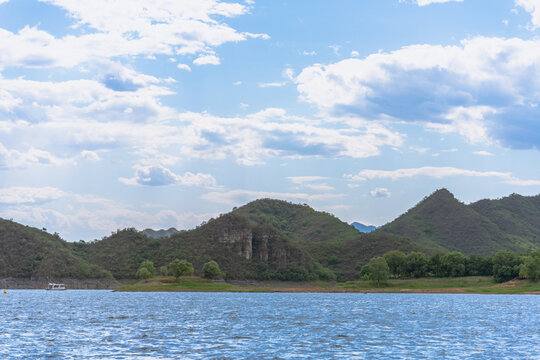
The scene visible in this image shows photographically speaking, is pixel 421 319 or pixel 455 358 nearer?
pixel 455 358

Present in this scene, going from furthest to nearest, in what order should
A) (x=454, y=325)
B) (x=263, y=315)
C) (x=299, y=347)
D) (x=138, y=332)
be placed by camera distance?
1. (x=263, y=315)
2. (x=454, y=325)
3. (x=138, y=332)
4. (x=299, y=347)

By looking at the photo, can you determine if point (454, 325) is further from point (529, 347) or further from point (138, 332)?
point (138, 332)

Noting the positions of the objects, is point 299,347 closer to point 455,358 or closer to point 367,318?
point 455,358

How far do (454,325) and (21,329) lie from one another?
63379 millimetres

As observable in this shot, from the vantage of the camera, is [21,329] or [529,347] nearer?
[529,347]

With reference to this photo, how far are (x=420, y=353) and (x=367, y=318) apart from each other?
45629 millimetres

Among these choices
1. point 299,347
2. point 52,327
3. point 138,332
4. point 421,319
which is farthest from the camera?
point 421,319

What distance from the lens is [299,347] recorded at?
6247cm

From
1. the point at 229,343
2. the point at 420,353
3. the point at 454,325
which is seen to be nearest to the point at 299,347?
the point at 229,343

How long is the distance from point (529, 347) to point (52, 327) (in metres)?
62.8

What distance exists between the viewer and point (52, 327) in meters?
83.6

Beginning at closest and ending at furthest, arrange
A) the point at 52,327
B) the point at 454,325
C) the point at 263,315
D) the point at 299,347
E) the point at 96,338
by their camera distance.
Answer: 1. the point at 299,347
2. the point at 96,338
3. the point at 52,327
4. the point at 454,325
5. the point at 263,315

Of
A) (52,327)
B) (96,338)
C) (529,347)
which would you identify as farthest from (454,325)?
(52,327)

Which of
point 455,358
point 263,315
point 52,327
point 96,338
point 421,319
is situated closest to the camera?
point 455,358
